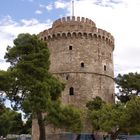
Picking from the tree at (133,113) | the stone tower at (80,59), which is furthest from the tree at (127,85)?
the tree at (133,113)

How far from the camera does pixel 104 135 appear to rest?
38125mm

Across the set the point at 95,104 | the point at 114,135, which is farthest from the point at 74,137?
the point at 95,104

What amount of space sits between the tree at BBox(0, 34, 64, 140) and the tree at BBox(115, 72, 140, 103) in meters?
15.9

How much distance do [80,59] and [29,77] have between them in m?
16.8

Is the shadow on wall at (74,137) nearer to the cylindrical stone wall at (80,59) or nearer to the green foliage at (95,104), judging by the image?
the green foliage at (95,104)

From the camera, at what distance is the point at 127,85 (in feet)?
132

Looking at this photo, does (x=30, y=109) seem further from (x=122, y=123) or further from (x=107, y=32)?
(x=107, y=32)

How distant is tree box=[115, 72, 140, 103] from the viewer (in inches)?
1569

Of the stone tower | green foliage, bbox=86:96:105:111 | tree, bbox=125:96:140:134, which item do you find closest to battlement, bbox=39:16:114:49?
the stone tower

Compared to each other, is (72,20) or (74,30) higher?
(72,20)

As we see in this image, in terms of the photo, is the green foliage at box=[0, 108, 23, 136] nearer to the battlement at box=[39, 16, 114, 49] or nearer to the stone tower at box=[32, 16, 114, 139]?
the stone tower at box=[32, 16, 114, 139]

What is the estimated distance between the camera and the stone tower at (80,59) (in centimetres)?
4019

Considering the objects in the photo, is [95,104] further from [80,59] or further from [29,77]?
[29,77]

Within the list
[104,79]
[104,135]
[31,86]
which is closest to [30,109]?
[31,86]
